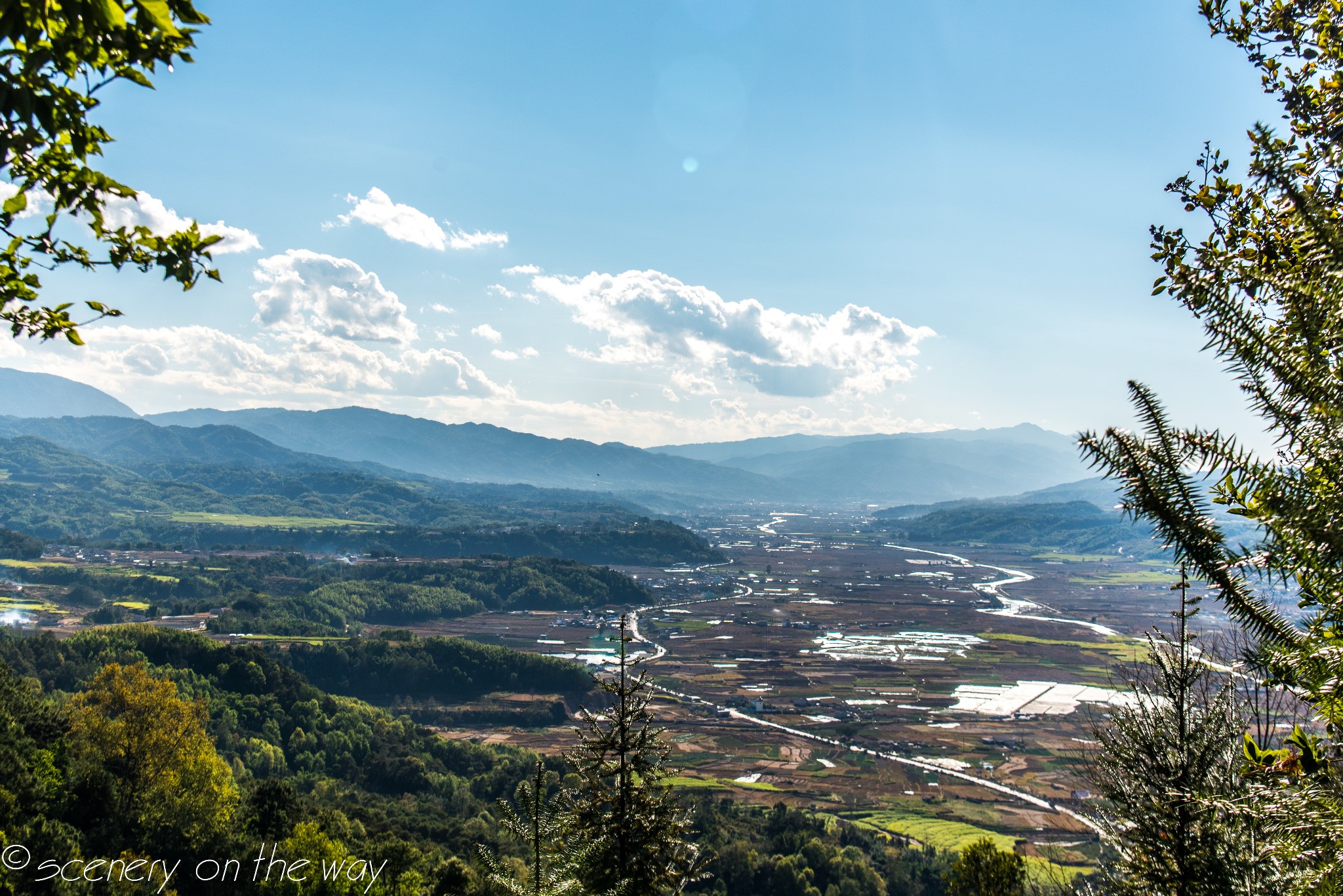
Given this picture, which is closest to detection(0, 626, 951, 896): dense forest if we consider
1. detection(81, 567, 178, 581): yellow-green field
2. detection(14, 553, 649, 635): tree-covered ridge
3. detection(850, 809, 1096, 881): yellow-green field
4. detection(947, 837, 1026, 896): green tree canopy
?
detection(850, 809, 1096, 881): yellow-green field

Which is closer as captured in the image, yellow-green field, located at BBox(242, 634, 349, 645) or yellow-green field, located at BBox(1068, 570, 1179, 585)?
yellow-green field, located at BBox(242, 634, 349, 645)

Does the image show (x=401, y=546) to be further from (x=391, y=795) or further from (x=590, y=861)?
(x=590, y=861)

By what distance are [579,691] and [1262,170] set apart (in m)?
83.1

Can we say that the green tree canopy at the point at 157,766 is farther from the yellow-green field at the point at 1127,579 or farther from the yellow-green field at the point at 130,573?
the yellow-green field at the point at 1127,579

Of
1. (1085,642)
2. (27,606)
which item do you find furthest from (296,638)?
(1085,642)

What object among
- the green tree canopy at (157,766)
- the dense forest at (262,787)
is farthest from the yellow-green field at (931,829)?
the green tree canopy at (157,766)

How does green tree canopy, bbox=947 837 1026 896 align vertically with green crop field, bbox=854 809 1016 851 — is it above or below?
above

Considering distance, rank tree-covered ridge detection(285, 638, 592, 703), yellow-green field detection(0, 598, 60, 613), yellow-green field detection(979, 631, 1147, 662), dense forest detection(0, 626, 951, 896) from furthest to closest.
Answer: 1. yellow-green field detection(979, 631, 1147, 662)
2. yellow-green field detection(0, 598, 60, 613)
3. tree-covered ridge detection(285, 638, 592, 703)
4. dense forest detection(0, 626, 951, 896)

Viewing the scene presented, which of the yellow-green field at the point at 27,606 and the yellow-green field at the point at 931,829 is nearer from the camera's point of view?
the yellow-green field at the point at 931,829

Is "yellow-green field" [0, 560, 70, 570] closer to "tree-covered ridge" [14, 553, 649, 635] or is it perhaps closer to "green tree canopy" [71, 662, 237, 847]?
"tree-covered ridge" [14, 553, 649, 635]

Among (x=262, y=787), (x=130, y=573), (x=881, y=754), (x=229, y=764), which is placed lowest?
(x=130, y=573)

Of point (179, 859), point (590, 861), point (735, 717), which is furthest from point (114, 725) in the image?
point (735, 717)

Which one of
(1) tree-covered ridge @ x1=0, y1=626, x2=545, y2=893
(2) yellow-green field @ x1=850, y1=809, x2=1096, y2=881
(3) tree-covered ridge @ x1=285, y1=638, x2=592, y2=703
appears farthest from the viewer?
(3) tree-covered ridge @ x1=285, y1=638, x2=592, y2=703

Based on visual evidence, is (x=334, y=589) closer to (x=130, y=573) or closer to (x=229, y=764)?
(x=130, y=573)
